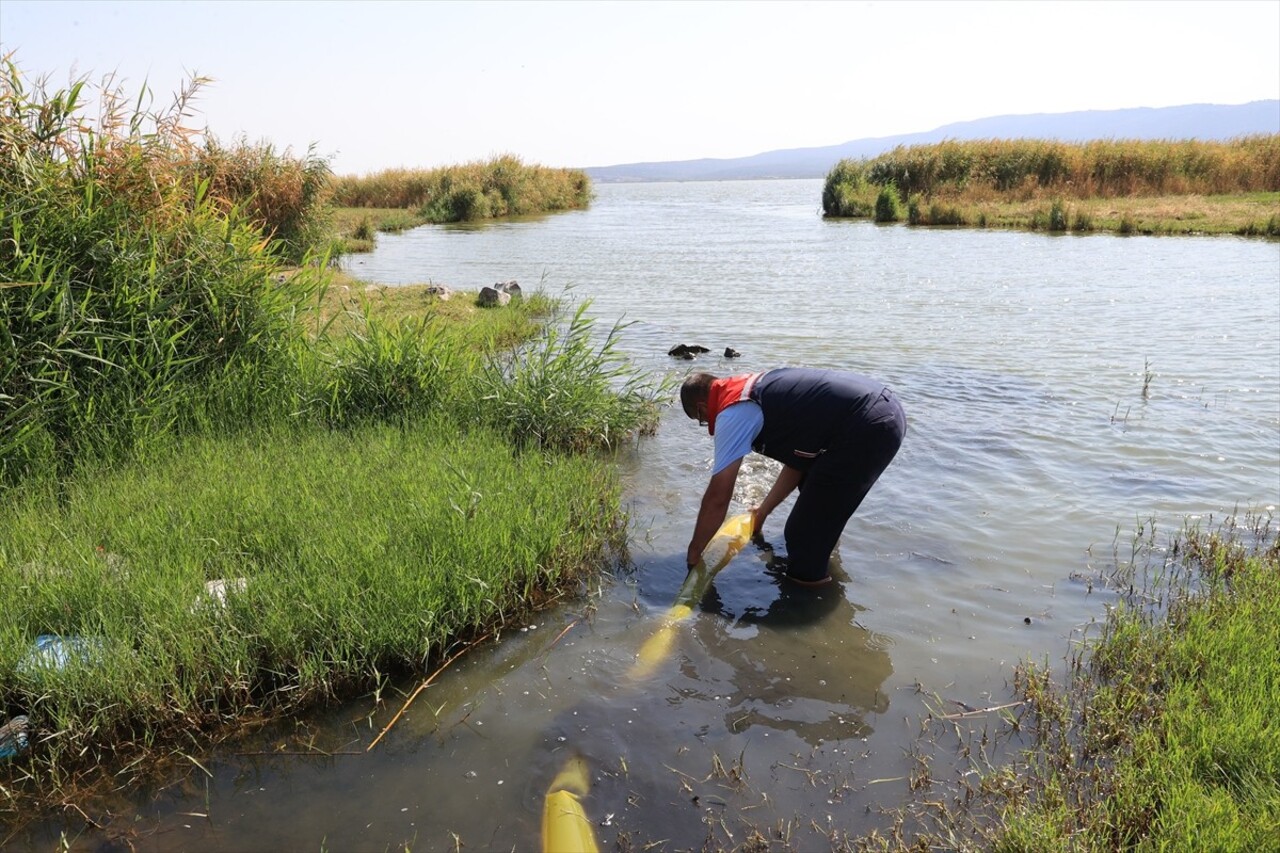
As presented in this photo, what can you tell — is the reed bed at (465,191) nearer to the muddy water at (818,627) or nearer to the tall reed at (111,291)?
the muddy water at (818,627)

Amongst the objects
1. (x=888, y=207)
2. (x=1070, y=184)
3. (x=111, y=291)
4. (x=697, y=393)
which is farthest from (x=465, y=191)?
(x=697, y=393)

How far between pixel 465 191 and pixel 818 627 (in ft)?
116

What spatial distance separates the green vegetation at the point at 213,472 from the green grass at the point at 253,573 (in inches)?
0.6

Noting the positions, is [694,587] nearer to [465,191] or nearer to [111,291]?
[111,291]

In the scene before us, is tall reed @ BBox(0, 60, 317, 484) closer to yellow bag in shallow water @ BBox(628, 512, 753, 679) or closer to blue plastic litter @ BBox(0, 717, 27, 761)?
blue plastic litter @ BBox(0, 717, 27, 761)

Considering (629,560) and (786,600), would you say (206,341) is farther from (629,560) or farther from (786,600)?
(786,600)

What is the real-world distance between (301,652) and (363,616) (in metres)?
0.31

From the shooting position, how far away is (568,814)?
3.22 metres

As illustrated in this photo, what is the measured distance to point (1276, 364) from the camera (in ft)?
33.2

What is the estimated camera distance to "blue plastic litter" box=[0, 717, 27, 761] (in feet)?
10.8

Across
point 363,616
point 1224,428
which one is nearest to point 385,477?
point 363,616

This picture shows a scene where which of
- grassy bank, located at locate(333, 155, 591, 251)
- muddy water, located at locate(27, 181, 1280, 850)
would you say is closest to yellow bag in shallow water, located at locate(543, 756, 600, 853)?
muddy water, located at locate(27, 181, 1280, 850)

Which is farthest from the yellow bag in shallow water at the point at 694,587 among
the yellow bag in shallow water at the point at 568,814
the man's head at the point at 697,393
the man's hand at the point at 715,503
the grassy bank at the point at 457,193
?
the grassy bank at the point at 457,193

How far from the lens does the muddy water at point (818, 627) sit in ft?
10.8
